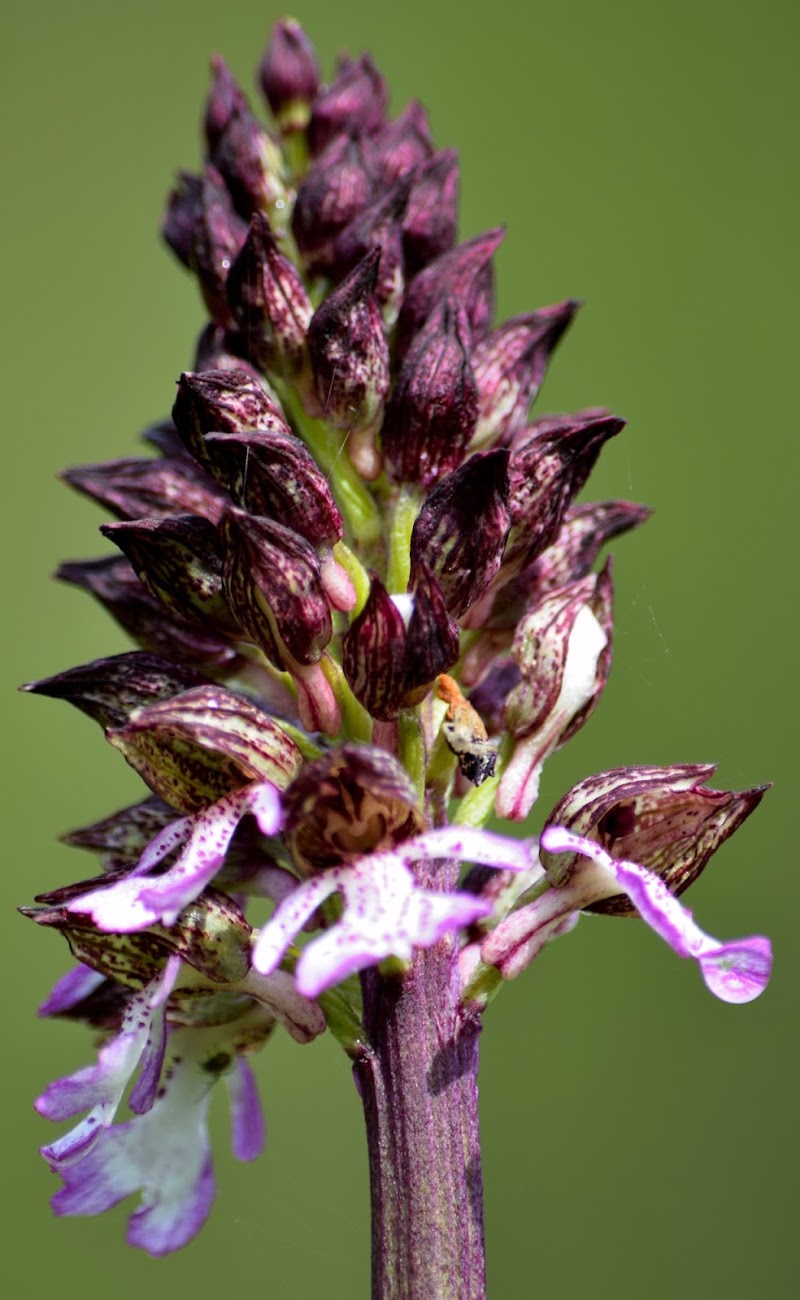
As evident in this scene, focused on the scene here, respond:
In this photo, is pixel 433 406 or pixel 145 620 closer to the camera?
pixel 433 406

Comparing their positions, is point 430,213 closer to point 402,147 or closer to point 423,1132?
point 402,147

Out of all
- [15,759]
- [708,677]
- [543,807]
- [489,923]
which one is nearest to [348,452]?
[489,923]

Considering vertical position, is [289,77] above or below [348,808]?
above

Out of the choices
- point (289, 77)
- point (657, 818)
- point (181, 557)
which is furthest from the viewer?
point (289, 77)

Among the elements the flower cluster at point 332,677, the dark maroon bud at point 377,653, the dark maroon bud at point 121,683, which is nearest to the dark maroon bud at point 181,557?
the flower cluster at point 332,677

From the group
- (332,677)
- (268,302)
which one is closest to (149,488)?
(268,302)

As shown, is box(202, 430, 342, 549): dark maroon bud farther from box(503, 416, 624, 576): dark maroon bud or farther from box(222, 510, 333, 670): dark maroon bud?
box(503, 416, 624, 576): dark maroon bud
